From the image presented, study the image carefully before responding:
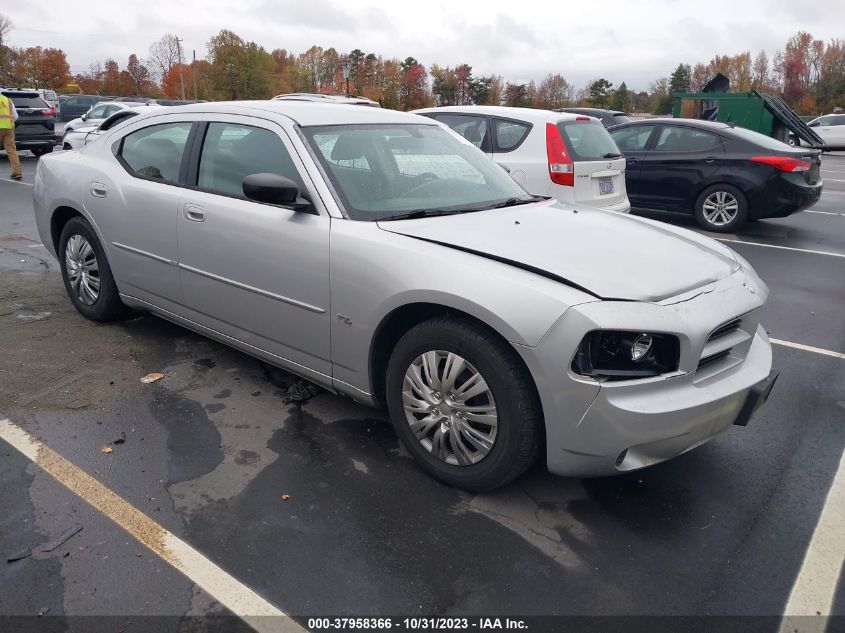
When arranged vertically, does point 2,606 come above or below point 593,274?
below

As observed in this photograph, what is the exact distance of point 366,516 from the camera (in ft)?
9.43

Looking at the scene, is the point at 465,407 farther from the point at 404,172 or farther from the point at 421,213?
the point at 404,172

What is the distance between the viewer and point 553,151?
7.30m

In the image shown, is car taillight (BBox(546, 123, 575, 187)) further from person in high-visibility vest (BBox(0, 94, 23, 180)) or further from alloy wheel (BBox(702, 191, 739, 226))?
person in high-visibility vest (BBox(0, 94, 23, 180))

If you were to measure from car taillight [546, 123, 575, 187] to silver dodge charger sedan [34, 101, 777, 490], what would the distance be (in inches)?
124

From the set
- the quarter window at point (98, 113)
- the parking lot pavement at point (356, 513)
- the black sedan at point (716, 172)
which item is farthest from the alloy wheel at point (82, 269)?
the quarter window at point (98, 113)

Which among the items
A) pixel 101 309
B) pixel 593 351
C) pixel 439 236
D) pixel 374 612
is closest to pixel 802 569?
pixel 593 351

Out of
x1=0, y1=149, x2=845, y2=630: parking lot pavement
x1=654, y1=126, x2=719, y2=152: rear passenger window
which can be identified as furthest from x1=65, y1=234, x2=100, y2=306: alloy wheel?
x1=654, y1=126, x2=719, y2=152: rear passenger window

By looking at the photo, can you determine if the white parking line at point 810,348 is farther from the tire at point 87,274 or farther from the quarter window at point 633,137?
the quarter window at point 633,137

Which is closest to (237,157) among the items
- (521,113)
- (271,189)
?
(271,189)

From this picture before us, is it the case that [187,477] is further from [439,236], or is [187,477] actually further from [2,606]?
[439,236]

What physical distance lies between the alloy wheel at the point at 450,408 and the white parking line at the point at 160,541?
1.02 m

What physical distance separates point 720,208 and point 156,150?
8.01 meters

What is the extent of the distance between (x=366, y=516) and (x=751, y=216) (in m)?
8.55
